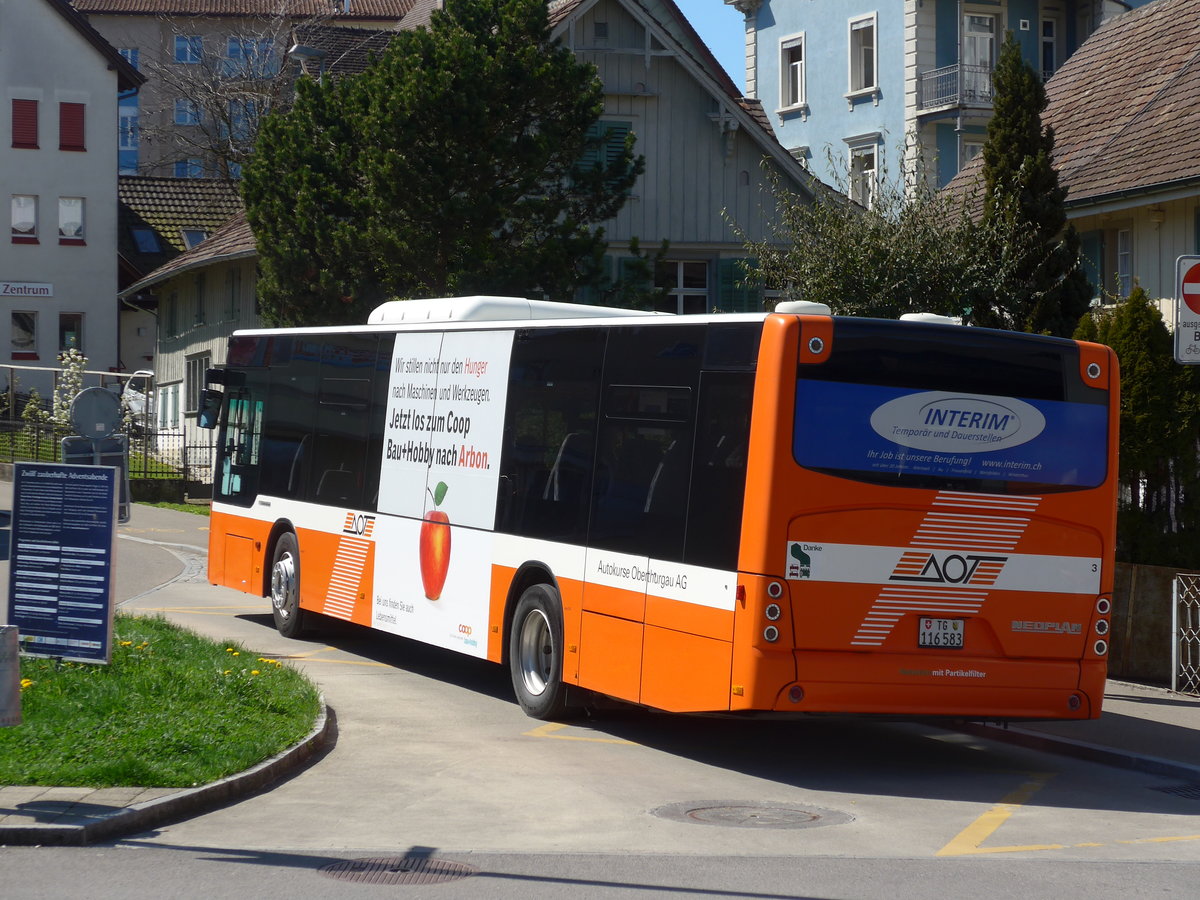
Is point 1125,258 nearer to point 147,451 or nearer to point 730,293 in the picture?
point 730,293

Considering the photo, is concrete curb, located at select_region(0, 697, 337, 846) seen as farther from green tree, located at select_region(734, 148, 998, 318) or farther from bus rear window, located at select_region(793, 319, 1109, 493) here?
green tree, located at select_region(734, 148, 998, 318)

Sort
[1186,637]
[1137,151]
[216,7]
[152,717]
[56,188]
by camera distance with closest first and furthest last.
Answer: [152,717] < [1186,637] < [1137,151] < [56,188] < [216,7]

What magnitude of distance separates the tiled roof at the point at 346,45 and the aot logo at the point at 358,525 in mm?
25776

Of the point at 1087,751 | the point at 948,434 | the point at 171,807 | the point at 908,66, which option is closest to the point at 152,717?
the point at 171,807

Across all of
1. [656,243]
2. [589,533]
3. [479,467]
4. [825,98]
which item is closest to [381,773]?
[589,533]

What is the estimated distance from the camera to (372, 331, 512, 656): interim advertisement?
13.6m

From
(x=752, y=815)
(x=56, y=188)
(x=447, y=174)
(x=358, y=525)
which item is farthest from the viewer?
(x=56, y=188)

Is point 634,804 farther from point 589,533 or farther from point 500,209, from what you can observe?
point 500,209

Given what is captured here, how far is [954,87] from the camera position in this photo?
46.5 m

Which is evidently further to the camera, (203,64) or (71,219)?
(71,219)

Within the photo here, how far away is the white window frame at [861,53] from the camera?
1886 inches

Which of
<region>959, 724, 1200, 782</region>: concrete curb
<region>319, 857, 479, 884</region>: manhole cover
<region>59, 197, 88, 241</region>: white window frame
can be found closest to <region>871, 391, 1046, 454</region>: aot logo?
<region>959, 724, 1200, 782</region>: concrete curb

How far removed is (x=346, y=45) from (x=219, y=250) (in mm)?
6579

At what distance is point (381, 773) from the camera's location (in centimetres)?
1029
